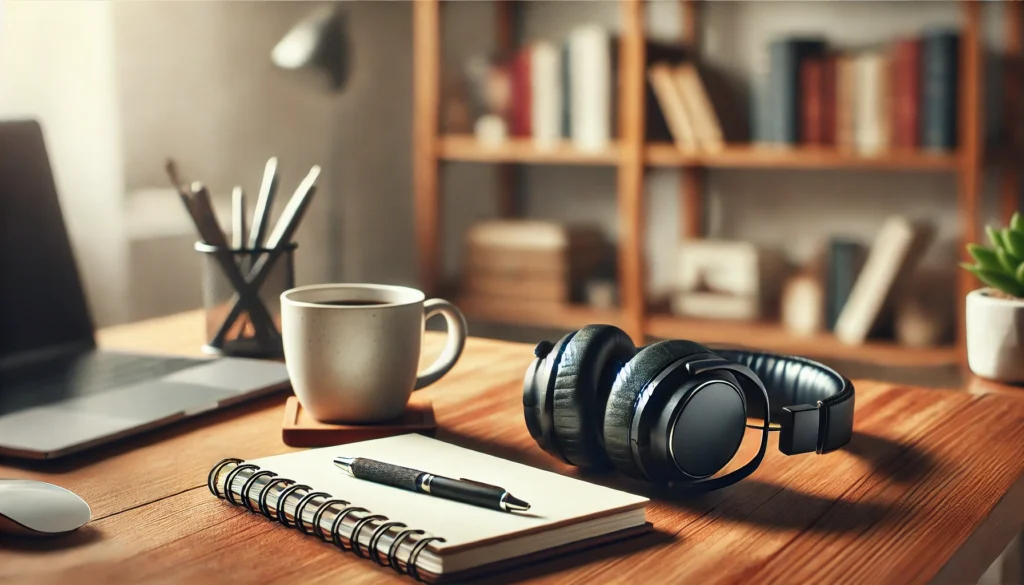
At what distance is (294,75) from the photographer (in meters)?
2.37

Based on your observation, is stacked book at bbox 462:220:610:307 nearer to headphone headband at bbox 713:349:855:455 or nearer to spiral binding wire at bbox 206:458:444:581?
headphone headband at bbox 713:349:855:455

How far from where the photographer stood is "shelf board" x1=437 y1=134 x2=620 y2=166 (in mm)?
2436

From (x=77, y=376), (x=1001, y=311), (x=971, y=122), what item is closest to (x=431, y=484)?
(x=77, y=376)

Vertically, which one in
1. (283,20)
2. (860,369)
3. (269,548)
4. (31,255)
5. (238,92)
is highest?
(283,20)

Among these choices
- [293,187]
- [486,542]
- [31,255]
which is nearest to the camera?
[486,542]

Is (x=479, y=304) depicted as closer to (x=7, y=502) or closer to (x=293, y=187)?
(x=293, y=187)

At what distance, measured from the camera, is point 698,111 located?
2385 millimetres

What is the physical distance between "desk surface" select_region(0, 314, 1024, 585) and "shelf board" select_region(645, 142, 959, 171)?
128cm

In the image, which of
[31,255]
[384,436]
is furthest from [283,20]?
[384,436]

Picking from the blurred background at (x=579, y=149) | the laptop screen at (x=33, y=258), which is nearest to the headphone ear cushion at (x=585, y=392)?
the laptop screen at (x=33, y=258)

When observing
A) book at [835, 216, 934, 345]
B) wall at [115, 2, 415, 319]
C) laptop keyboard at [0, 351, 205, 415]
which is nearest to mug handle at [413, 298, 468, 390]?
laptop keyboard at [0, 351, 205, 415]

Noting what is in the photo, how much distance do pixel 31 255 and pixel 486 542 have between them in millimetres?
770

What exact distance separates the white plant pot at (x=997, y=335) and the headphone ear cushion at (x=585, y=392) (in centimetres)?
50

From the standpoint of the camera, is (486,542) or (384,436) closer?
(486,542)
